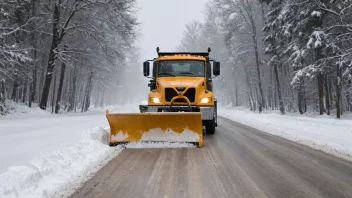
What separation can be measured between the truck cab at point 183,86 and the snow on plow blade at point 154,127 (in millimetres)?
978

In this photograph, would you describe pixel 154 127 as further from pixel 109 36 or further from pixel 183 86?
pixel 109 36

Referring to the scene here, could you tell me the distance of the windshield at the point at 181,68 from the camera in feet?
32.2

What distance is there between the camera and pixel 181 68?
9.92m

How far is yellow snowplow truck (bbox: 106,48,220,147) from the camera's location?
7355 millimetres

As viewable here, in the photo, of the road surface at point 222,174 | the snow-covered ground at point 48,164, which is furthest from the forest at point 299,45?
the snow-covered ground at point 48,164

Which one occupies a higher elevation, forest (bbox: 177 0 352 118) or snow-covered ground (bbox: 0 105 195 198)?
forest (bbox: 177 0 352 118)

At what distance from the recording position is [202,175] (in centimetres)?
460

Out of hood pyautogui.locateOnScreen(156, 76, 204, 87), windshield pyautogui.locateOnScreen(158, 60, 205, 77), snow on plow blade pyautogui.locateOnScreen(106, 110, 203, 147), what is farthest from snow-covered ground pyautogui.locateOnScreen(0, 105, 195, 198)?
windshield pyautogui.locateOnScreen(158, 60, 205, 77)

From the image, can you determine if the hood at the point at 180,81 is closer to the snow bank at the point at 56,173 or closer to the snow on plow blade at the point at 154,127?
the snow on plow blade at the point at 154,127

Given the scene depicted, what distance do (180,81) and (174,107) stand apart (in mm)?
1043

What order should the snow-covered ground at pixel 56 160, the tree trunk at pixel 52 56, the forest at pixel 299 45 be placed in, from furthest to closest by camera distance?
the tree trunk at pixel 52 56 < the forest at pixel 299 45 < the snow-covered ground at pixel 56 160

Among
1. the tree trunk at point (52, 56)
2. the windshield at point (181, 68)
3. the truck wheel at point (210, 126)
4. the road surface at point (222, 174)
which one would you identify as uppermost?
the tree trunk at point (52, 56)

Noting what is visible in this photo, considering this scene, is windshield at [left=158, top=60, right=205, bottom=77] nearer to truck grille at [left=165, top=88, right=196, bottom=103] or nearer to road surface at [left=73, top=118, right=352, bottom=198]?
truck grille at [left=165, top=88, right=196, bottom=103]

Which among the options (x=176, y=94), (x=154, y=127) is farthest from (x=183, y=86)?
(x=154, y=127)
